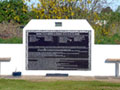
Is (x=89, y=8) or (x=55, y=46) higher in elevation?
(x=89, y=8)

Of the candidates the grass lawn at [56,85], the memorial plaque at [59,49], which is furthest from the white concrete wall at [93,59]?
the grass lawn at [56,85]

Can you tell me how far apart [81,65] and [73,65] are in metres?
0.43

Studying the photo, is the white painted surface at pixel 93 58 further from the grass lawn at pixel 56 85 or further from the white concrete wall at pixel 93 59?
the grass lawn at pixel 56 85

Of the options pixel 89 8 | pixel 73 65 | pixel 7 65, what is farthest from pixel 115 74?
pixel 89 8

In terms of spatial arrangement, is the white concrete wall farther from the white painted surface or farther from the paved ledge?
the paved ledge

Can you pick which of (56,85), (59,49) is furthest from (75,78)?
(56,85)

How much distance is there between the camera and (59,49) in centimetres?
1792

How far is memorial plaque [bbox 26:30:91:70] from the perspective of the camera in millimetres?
17891

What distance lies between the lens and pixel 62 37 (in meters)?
18.0

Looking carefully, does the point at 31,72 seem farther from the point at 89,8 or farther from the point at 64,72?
the point at 89,8

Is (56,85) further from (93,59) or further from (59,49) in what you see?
(93,59)

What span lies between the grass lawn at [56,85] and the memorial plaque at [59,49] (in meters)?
2.28

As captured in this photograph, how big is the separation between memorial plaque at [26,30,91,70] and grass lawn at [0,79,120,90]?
2.28 m

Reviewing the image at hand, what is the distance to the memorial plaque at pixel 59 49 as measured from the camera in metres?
17.9
